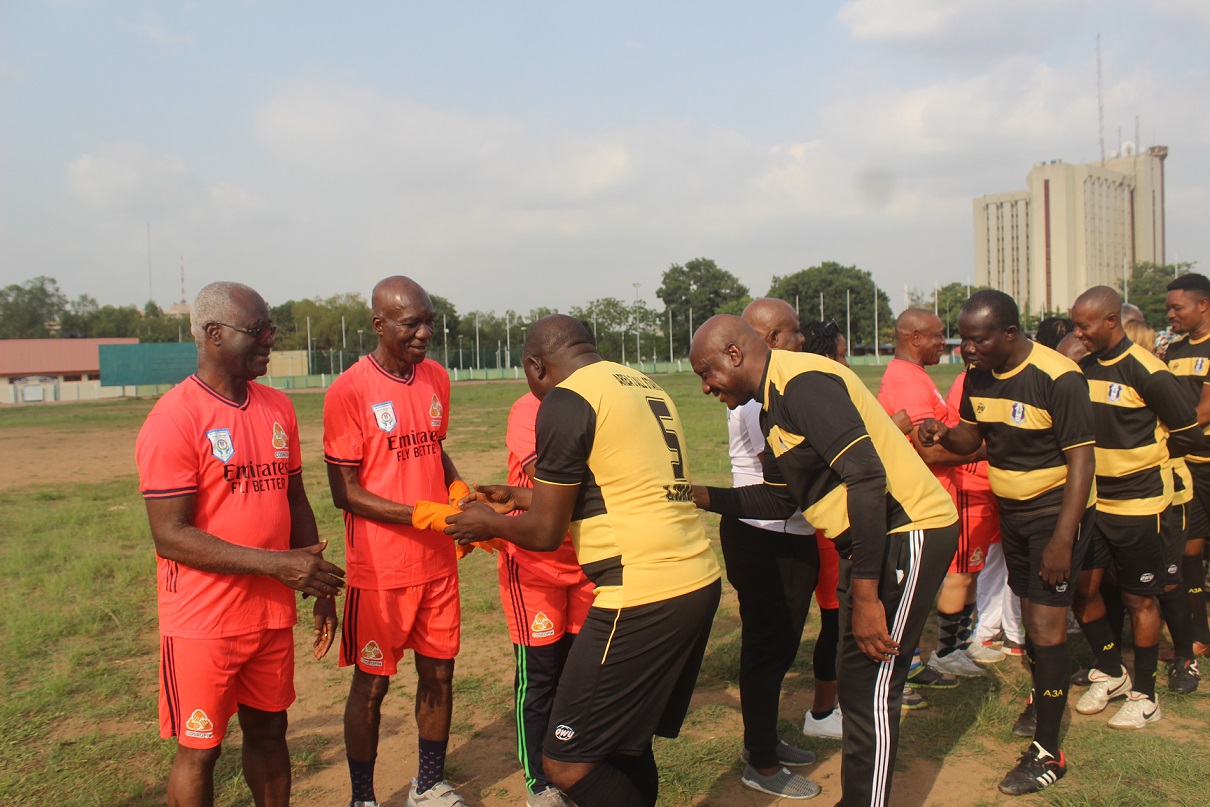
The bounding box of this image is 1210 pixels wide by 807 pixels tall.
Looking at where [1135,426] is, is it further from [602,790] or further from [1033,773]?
[602,790]

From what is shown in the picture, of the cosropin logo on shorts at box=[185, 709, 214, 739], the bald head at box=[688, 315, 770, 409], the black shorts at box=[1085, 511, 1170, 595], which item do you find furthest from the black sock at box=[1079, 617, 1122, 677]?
the cosropin logo on shorts at box=[185, 709, 214, 739]

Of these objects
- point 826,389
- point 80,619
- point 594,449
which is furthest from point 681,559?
point 80,619

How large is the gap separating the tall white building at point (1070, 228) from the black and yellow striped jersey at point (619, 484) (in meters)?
111

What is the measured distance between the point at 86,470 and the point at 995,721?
→ 18567 millimetres

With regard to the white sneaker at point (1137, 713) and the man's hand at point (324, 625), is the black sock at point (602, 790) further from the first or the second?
the white sneaker at point (1137, 713)

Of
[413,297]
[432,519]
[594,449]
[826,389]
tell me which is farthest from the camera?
[413,297]

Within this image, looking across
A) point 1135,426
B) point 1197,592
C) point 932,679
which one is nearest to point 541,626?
Result: point 932,679

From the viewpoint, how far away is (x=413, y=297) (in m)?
4.25

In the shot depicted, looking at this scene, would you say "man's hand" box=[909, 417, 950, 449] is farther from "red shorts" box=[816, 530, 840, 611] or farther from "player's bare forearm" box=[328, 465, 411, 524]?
"player's bare forearm" box=[328, 465, 411, 524]

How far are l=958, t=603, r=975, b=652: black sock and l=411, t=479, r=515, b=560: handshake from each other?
11.4 ft

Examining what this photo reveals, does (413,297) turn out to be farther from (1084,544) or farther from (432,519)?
(1084,544)

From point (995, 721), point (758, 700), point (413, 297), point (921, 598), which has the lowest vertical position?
point (995, 721)

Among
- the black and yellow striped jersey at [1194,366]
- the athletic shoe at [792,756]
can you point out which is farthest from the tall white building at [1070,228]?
the athletic shoe at [792,756]

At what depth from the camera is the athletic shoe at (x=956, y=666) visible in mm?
5703
